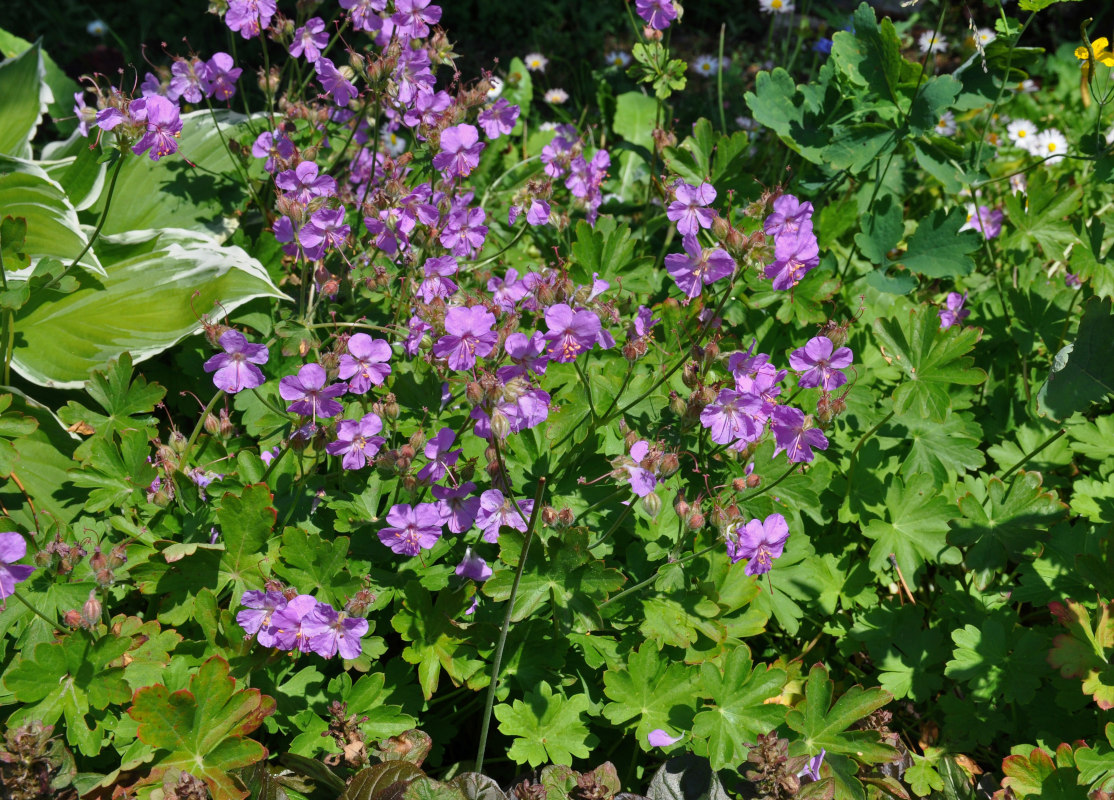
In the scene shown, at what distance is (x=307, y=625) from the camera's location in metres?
1.71

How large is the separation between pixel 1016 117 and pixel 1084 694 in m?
3.34

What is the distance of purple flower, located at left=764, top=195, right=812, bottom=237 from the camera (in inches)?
75.5

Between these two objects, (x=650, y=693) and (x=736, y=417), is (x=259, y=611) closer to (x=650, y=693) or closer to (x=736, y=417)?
(x=650, y=693)

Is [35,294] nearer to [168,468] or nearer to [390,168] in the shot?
[168,468]

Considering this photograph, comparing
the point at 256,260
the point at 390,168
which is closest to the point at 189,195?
the point at 256,260

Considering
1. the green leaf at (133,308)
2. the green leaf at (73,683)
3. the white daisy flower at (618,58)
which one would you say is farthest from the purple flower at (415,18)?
the white daisy flower at (618,58)

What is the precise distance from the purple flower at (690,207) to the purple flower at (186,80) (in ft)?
4.93

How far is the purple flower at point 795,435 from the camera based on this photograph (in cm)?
176

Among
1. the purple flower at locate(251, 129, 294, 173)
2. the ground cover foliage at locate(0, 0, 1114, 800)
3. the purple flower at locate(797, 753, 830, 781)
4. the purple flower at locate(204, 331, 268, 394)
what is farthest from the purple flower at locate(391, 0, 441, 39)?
the purple flower at locate(797, 753, 830, 781)

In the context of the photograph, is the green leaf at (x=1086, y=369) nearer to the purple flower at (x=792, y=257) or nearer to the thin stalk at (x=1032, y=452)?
the thin stalk at (x=1032, y=452)

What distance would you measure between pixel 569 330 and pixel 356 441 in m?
0.55

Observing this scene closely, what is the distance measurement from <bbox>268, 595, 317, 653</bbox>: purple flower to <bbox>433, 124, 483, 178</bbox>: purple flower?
1.12m

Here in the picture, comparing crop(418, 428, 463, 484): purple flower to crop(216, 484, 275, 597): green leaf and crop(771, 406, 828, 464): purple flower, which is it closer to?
crop(216, 484, 275, 597): green leaf

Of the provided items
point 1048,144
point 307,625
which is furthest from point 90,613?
point 1048,144
